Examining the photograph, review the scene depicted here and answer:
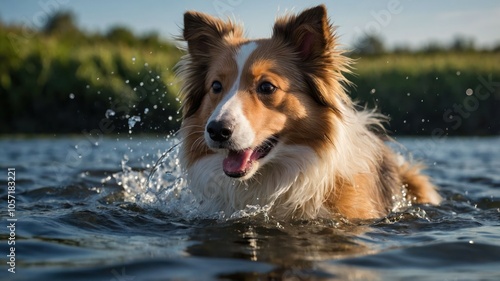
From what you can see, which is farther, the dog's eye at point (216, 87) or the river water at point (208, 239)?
the dog's eye at point (216, 87)

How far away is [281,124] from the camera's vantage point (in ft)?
17.1

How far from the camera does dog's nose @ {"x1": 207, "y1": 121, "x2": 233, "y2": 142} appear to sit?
4758mm

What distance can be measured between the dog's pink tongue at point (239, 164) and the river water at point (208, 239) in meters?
0.46

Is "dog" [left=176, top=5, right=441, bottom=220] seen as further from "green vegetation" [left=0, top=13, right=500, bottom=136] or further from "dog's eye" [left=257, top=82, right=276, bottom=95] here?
"green vegetation" [left=0, top=13, right=500, bottom=136]

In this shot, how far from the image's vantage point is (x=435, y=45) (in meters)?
29.7

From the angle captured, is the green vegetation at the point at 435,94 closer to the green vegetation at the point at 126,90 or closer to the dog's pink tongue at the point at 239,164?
the green vegetation at the point at 126,90

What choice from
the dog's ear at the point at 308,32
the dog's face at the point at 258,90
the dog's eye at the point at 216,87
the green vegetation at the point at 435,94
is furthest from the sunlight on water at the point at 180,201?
the green vegetation at the point at 435,94

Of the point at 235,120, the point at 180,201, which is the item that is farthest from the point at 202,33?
the point at 180,201

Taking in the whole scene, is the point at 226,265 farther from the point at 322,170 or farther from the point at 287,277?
the point at 322,170

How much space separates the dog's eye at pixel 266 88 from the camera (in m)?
5.23

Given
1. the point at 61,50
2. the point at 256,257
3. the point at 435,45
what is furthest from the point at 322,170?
the point at 435,45

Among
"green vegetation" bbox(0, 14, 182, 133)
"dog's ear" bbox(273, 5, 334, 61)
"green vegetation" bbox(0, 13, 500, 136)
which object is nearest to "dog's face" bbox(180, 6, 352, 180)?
"dog's ear" bbox(273, 5, 334, 61)

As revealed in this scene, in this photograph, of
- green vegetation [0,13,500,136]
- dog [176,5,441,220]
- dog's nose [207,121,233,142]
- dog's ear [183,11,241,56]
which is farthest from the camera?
green vegetation [0,13,500,136]

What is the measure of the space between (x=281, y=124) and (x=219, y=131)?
0.64 m
